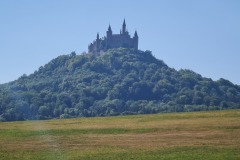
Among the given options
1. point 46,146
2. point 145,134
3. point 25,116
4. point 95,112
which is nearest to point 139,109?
point 95,112

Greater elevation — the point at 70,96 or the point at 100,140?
the point at 70,96

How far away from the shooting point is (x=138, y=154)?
38406 millimetres

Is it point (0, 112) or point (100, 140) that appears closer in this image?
point (100, 140)

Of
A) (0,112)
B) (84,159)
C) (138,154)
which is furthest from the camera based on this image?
(0,112)

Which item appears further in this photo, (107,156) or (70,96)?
(70,96)

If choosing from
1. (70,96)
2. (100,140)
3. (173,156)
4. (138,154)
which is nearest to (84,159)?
(138,154)

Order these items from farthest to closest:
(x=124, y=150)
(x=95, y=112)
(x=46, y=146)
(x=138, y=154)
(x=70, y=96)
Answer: (x=70, y=96) → (x=95, y=112) → (x=46, y=146) → (x=124, y=150) → (x=138, y=154)

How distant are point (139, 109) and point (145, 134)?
→ 119 metres

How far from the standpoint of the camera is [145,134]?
56.7 meters

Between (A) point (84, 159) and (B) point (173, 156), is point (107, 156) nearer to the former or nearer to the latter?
(A) point (84, 159)

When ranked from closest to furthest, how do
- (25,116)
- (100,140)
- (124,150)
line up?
(124,150) < (100,140) < (25,116)

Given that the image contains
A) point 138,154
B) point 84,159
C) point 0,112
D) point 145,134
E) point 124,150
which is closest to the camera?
point 84,159

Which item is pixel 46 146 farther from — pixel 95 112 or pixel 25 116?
pixel 95 112

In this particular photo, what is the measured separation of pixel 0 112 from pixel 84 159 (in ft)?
423
